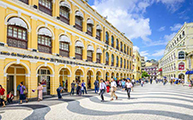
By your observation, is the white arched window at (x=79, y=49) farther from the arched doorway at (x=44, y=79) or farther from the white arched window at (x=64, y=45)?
the arched doorway at (x=44, y=79)

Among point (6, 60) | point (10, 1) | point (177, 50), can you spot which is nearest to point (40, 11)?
point (10, 1)

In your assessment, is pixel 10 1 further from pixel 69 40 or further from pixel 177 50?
pixel 177 50

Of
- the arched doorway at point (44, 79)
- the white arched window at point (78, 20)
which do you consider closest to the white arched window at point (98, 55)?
the white arched window at point (78, 20)

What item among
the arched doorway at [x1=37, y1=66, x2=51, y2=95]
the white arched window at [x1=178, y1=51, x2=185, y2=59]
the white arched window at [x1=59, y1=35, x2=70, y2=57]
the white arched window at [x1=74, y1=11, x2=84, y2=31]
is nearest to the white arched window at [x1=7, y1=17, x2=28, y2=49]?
the white arched window at [x1=59, y1=35, x2=70, y2=57]

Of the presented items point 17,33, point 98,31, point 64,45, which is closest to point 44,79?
point 64,45

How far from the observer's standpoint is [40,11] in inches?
536

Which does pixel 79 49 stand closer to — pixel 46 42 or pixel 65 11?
pixel 65 11

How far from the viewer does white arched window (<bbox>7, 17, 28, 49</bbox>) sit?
11130 mm

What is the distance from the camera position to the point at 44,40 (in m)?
14.6

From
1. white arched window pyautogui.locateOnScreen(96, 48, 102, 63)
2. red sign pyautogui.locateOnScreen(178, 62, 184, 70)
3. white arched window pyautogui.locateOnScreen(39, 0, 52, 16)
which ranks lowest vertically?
red sign pyautogui.locateOnScreen(178, 62, 184, 70)

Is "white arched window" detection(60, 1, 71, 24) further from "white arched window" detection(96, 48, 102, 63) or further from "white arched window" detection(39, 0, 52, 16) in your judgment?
"white arched window" detection(96, 48, 102, 63)

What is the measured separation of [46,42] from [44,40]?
311mm

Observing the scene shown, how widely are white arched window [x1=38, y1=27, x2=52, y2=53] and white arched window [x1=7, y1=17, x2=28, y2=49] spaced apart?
1.46m

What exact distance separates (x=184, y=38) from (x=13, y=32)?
5003 centimetres
